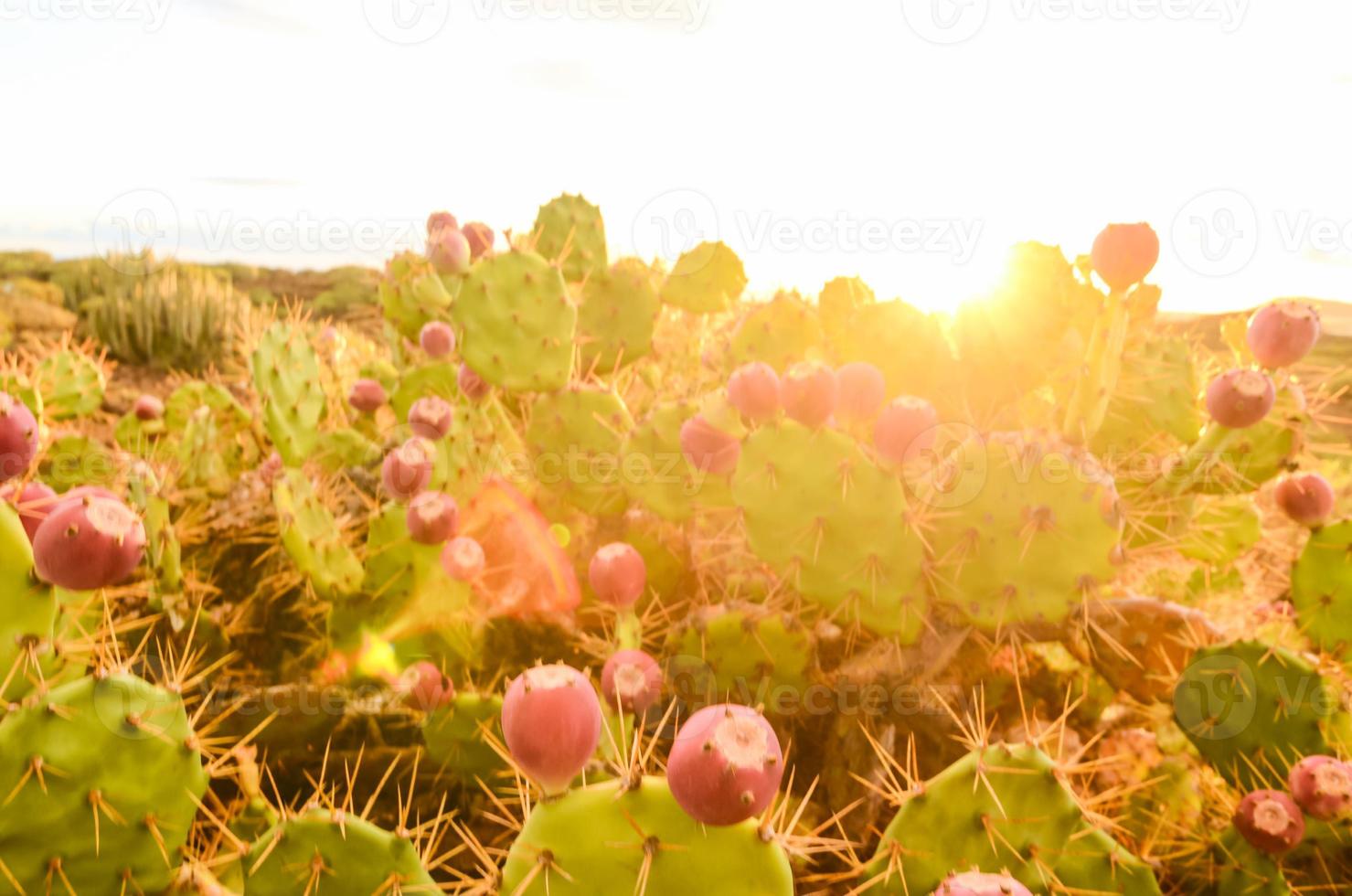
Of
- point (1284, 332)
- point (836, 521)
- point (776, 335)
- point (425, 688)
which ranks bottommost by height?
point (425, 688)

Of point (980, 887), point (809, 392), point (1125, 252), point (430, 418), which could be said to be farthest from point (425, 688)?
point (1125, 252)

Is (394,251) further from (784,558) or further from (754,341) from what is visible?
(784,558)

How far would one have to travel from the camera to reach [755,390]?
1.73 meters

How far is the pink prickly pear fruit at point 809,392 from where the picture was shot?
1.70 meters

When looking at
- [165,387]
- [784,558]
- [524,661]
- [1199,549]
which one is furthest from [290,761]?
[165,387]

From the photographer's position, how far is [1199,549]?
2479mm

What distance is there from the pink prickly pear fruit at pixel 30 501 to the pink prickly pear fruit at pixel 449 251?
1.60 meters

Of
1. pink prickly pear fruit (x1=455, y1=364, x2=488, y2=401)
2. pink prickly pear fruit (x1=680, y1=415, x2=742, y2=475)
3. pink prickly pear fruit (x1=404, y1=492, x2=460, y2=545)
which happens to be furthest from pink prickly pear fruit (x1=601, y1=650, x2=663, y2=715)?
pink prickly pear fruit (x1=455, y1=364, x2=488, y2=401)

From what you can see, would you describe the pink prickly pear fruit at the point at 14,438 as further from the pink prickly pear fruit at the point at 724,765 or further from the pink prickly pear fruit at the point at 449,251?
the pink prickly pear fruit at the point at 449,251

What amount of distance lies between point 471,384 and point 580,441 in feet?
1.46

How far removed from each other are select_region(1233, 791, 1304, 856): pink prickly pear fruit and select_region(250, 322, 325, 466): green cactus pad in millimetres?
2869

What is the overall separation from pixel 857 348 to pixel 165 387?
24.9 feet

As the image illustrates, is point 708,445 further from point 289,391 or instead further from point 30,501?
point 289,391

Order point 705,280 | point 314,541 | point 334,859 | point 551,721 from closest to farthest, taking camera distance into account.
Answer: point 551,721 < point 334,859 < point 314,541 < point 705,280
